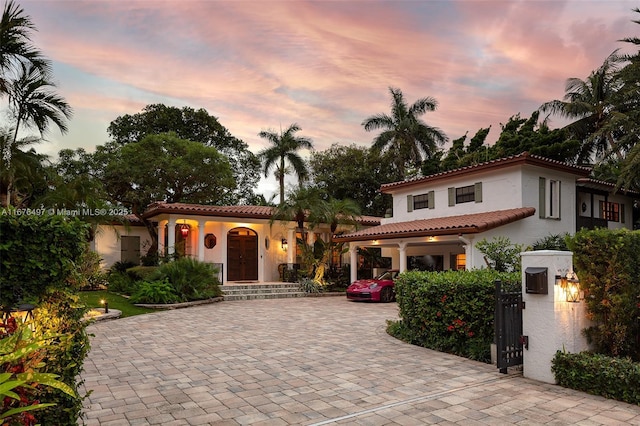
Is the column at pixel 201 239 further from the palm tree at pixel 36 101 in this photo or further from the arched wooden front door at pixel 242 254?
the palm tree at pixel 36 101

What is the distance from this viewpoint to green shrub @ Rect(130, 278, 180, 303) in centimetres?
1399

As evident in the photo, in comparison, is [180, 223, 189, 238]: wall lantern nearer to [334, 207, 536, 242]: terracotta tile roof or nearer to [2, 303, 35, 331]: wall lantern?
[334, 207, 536, 242]: terracotta tile roof

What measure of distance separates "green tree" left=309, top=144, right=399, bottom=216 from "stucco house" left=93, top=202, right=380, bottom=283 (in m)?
9.82

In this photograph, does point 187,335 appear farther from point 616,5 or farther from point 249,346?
point 616,5

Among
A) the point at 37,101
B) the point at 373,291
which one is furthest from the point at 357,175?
the point at 37,101

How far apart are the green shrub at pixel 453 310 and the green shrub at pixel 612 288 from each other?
3.72 feet

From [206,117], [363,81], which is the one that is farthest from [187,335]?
[206,117]

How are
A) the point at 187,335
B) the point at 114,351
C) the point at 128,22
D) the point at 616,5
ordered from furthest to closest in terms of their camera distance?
the point at 616,5, the point at 128,22, the point at 187,335, the point at 114,351

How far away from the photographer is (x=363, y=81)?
14414 millimetres

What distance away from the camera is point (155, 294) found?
14062 millimetres

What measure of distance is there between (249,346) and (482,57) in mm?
10079

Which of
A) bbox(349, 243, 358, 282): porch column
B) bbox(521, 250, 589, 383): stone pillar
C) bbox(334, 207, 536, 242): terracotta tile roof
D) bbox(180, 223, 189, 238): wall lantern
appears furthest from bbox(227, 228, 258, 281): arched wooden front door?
bbox(521, 250, 589, 383): stone pillar

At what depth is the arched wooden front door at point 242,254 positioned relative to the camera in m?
20.5

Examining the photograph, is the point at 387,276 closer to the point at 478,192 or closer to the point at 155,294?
the point at 478,192
